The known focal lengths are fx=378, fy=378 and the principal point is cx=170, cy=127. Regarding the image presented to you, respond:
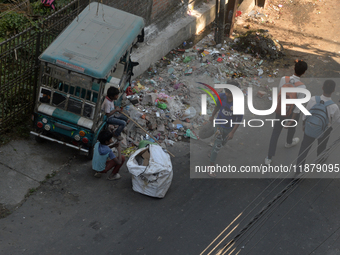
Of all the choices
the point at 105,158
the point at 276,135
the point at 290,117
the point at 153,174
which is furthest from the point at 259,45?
the point at 105,158

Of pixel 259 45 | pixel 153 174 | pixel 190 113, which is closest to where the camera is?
pixel 153 174

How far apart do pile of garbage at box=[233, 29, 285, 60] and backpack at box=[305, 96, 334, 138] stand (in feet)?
16.0

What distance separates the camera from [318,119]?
20.7 ft

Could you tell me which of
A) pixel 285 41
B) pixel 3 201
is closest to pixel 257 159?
pixel 3 201

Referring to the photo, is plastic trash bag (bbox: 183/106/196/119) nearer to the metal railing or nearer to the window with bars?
the window with bars

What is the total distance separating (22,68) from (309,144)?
5.22 metres

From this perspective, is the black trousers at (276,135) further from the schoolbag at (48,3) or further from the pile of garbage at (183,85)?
the schoolbag at (48,3)

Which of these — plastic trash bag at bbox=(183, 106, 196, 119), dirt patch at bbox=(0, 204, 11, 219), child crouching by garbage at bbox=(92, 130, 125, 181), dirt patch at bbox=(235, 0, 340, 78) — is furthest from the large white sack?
dirt patch at bbox=(235, 0, 340, 78)

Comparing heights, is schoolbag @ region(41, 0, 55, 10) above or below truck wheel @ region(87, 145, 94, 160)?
above

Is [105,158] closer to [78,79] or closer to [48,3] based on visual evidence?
[78,79]

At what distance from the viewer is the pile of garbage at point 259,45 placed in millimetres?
10945

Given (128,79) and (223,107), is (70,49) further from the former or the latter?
(223,107)

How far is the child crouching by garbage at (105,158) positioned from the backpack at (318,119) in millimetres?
3217

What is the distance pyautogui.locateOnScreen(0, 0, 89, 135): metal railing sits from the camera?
636cm
